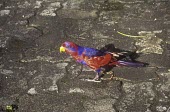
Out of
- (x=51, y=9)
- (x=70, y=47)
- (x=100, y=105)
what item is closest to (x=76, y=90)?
(x=100, y=105)

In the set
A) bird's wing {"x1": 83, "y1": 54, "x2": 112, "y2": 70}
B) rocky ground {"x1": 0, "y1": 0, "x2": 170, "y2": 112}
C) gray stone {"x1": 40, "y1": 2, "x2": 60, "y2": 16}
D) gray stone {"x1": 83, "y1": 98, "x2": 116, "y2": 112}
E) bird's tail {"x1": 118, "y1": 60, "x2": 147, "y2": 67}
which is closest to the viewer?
gray stone {"x1": 83, "y1": 98, "x2": 116, "y2": 112}

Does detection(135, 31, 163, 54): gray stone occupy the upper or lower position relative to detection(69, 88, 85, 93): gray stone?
upper

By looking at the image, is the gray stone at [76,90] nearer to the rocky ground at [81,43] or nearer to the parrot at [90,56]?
the rocky ground at [81,43]

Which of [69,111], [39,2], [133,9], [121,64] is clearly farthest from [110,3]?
[69,111]

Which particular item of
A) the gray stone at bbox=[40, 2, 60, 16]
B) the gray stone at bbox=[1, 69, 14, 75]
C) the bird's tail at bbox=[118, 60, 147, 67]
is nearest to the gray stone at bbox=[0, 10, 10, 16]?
the gray stone at bbox=[40, 2, 60, 16]

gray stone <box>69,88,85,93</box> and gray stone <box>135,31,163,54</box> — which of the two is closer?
gray stone <box>69,88,85,93</box>

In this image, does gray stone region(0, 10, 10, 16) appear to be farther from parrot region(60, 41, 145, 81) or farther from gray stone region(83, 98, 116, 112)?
gray stone region(83, 98, 116, 112)

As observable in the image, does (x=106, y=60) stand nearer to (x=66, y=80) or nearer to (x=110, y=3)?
(x=66, y=80)

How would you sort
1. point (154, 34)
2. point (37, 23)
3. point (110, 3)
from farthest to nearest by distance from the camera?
point (110, 3) < point (37, 23) < point (154, 34)

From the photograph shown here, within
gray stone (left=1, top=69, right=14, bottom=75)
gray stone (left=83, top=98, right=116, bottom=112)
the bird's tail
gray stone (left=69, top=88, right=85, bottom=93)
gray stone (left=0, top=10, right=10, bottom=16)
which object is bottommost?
gray stone (left=83, top=98, right=116, bottom=112)
